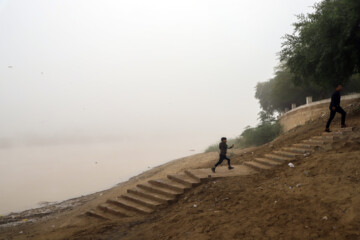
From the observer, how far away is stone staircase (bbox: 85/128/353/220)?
8.55 m

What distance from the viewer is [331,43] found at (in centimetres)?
1190

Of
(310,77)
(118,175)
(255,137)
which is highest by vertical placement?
(310,77)

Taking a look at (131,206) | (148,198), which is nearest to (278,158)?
(148,198)

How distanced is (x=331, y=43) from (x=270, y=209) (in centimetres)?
962

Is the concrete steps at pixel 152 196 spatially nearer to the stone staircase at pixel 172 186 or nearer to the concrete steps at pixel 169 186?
the stone staircase at pixel 172 186

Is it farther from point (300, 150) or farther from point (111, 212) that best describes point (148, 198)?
point (300, 150)

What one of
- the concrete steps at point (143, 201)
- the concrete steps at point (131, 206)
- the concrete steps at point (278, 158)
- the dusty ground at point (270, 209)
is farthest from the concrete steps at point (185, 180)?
the concrete steps at point (278, 158)

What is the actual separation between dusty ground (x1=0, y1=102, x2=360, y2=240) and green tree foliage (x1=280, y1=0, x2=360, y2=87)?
14.9 ft

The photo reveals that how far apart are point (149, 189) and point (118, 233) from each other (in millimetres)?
3083

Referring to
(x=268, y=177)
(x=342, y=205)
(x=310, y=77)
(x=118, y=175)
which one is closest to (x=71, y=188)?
(x=118, y=175)

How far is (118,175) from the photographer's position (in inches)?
1054

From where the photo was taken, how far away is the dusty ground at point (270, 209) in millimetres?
4773

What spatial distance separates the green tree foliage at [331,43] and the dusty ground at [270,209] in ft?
14.9

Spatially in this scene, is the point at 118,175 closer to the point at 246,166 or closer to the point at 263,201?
the point at 246,166
